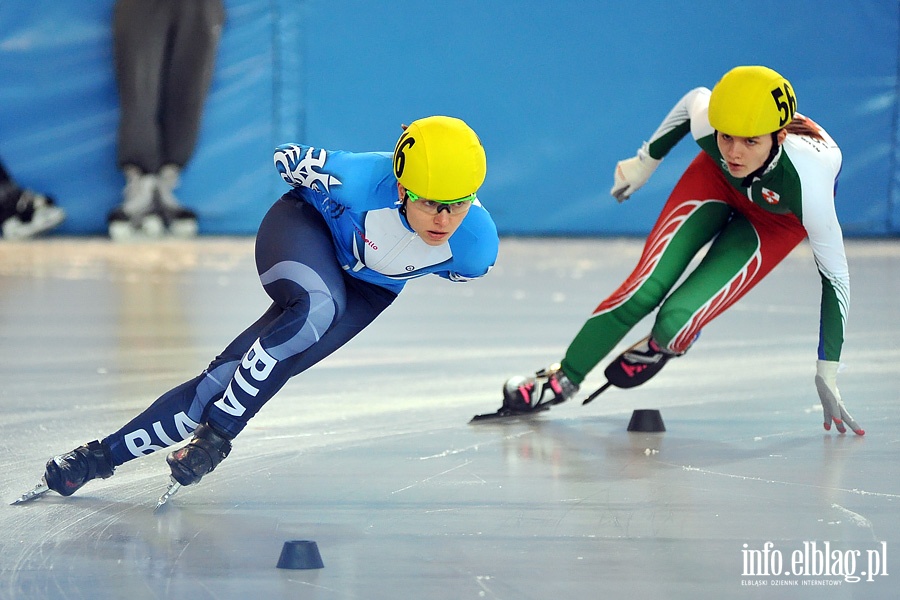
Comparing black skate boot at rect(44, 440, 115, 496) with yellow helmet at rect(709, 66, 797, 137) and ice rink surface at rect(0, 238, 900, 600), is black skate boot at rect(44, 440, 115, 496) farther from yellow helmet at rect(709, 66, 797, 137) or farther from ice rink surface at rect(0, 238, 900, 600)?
yellow helmet at rect(709, 66, 797, 137)

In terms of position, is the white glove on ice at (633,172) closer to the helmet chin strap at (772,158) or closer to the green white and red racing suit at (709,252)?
the green white and red racing suit at (709,252)

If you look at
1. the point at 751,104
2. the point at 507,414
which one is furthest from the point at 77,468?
the point at 751,104

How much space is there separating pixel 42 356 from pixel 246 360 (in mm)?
2301

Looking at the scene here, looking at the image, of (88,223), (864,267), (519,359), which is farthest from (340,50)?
(519,359)

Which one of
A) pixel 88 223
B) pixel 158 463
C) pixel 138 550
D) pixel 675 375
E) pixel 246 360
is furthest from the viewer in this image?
pixel 88 223

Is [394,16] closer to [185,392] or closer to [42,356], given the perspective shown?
[42,356]

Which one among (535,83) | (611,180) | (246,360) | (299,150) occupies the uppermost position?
(535,83)

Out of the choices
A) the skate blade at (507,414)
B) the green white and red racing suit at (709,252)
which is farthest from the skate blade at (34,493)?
the green white and red racing suit at (709,252)

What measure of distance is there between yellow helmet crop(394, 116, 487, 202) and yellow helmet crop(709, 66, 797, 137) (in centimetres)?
101

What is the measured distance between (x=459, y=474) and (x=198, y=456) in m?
0.73

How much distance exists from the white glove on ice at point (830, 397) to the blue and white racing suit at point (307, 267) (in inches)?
47.5

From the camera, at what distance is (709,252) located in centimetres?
394

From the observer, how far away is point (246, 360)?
8.88 ft

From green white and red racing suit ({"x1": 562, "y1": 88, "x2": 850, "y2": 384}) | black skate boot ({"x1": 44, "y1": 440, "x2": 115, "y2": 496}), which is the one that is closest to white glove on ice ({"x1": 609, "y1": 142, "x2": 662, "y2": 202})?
green white and red racing suit ({"x1": 562, "y1": 88, "x2": 850, "y2": 384})
